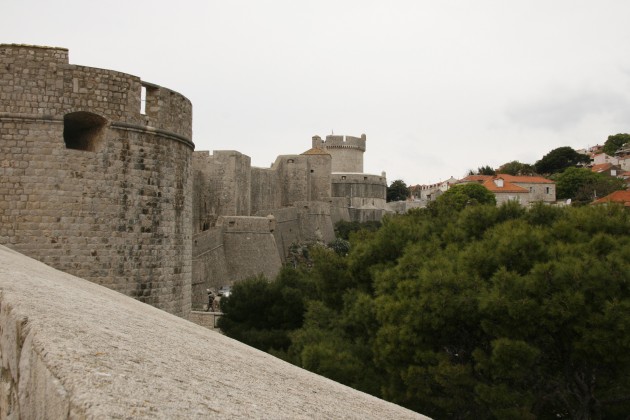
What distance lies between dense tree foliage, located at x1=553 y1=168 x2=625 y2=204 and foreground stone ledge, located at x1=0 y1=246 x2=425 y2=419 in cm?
5806

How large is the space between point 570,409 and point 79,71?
9.07 m

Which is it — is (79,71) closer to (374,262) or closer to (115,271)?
(115,271)

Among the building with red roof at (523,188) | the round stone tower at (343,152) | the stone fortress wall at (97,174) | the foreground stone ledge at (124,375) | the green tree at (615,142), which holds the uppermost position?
the green tree at (615,142)

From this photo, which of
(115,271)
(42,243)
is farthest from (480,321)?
(42,243)

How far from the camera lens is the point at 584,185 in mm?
62688

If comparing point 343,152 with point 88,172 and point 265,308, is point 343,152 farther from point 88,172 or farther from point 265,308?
point 88,172

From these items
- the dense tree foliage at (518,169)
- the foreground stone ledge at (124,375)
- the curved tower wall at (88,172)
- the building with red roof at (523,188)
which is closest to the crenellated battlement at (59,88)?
the curved tower wall at (88,172)

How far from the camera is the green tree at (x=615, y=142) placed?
3824 inches

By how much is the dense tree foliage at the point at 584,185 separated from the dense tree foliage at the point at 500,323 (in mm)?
48908

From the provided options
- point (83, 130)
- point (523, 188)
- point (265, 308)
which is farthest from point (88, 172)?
point (523, 188)

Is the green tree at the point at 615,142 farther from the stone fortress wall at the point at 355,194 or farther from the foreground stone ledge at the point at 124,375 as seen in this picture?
the foreground stone ledge at the point at 124,375

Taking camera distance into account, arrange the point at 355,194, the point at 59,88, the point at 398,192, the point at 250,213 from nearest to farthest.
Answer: the point at 59,88
the point at 250,213
the point at 355,194
the point at 398,192

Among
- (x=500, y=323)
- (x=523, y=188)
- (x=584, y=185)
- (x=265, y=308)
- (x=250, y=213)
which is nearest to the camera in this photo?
(x=500, y=323)

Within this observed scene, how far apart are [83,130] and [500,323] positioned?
689 centimetres
